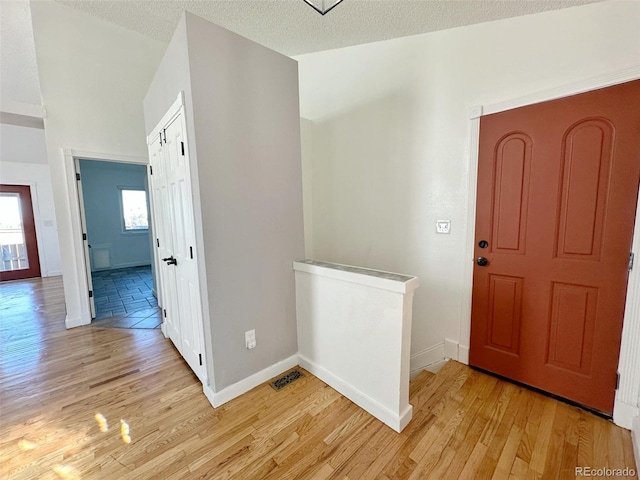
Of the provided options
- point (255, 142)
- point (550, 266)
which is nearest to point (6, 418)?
point (255, 142)

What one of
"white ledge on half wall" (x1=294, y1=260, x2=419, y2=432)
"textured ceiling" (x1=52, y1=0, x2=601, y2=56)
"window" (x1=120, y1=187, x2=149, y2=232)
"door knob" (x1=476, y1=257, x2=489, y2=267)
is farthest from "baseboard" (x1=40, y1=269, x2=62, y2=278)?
"door knob" (x1=476, y1=257, x2=489, y2=267)

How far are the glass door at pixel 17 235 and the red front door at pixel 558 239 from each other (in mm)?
7977

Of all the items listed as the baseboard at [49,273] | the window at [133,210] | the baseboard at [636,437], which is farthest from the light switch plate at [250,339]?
the baseboard at [49,273]

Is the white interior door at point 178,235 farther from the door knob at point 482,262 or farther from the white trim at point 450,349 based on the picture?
the door knob at point 482,262

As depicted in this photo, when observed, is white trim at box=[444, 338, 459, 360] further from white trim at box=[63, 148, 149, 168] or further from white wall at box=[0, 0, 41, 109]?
white wall at box=[0, 0, 41, 109]

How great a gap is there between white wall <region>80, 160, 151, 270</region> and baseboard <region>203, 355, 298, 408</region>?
5621mm

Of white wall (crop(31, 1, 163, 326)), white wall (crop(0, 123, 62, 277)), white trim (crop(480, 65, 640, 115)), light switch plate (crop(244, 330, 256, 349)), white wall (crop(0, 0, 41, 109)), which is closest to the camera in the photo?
white trim (crop(480, 65, 640, 115))

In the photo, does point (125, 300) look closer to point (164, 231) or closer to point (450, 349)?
point (164, 231)

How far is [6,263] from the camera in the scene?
5277 millimetres

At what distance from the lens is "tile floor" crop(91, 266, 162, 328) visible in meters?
3.28

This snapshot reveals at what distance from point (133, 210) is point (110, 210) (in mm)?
464

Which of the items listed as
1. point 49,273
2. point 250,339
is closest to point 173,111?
point 250,339

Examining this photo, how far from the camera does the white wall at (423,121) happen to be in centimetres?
161

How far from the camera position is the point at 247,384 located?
1.94 meters
